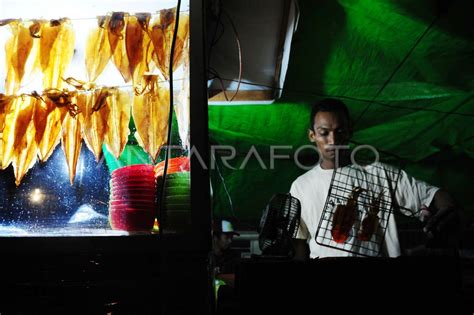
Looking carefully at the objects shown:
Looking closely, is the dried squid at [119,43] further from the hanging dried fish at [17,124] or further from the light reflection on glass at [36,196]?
the light reflection on glass at [36,196]

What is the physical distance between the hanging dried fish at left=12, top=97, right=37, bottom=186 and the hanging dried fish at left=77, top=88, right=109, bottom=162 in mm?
225

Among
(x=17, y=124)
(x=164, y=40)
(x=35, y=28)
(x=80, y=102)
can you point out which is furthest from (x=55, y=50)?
(x=164, y=40)

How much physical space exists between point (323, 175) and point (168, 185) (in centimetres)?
240

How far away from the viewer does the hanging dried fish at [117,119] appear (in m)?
1.59

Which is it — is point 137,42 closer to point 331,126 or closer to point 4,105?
point 4,105

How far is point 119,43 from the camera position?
158 cm

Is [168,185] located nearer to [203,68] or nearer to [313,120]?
[203,68]

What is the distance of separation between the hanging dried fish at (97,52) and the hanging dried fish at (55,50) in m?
0.09

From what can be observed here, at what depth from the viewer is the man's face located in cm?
333

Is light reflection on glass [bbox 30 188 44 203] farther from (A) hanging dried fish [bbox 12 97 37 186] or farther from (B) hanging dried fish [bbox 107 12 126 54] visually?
(B) hanging dried fish [bbox 107 12 126 54]

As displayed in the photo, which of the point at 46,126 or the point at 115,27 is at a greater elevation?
the point at 115,27

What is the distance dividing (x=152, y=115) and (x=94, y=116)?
264 mm

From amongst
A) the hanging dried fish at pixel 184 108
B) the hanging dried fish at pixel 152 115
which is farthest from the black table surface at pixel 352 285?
the hanging dried fish at pixel 152 115

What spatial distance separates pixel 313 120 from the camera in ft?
11.5
